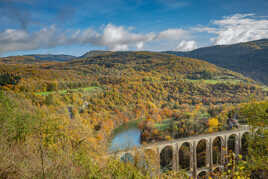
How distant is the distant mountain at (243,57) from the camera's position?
350 ft

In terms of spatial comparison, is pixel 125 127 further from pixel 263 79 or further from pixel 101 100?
pixel 263 79

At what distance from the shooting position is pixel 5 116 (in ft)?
22.3

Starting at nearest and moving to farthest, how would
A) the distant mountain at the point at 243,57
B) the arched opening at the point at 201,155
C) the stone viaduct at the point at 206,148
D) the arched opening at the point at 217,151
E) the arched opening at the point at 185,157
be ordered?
the stone viaduct at the point at 206,148, the arched opening at the point at 185,157, the arched opening at the point at 217,151, the arched opening at the point at 201,155, the distant mountain at the point at 243,57

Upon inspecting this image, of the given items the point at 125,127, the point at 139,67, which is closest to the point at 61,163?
the point at 125,127

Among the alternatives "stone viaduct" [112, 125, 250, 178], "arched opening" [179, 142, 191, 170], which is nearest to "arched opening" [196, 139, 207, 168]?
"stone viaduct" [112, 125, 250, 178]

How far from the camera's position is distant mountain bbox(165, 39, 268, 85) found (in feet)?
350

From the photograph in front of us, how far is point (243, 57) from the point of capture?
13000 centimetres

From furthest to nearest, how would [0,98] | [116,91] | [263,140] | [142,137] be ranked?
[116,91]
[142,137]
[0,98]
[263,140]

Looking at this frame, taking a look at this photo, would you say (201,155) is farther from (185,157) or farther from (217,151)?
(185,157)

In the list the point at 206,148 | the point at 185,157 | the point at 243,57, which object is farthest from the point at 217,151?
the point at 243,57

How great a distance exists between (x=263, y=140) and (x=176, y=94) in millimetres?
45893

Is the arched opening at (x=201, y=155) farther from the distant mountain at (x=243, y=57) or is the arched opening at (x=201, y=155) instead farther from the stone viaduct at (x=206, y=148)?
the distant mountain at (x=243, y=57)

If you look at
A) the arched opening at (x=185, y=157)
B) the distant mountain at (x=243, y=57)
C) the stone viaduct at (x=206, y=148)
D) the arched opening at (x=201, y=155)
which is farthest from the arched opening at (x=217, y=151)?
the distant mountain at (x=243, y=57)

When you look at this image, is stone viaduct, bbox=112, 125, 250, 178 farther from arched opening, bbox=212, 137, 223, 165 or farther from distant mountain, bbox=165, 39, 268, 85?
distant mountain, bbox=165, 39, 268, 85
